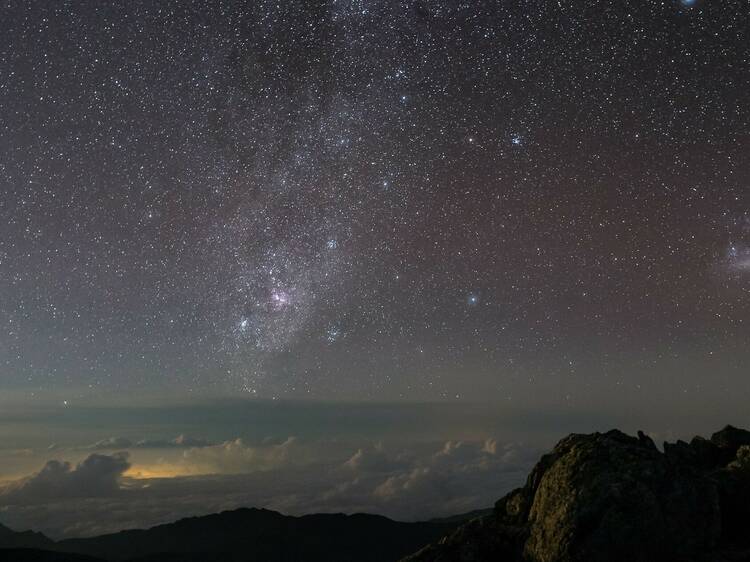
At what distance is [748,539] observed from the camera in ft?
73.5

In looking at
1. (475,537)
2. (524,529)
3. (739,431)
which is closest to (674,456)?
(524,529)

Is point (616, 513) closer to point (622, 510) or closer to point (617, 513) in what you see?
point (617, 513)

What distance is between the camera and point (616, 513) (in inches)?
817

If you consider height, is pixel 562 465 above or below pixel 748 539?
above

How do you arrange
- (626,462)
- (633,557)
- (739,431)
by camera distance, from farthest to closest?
1. (739,431)
2. (626,462)
3. (633,557)

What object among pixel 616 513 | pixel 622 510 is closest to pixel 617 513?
pixel 616 513

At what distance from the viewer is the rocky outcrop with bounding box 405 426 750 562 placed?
20.7 meters

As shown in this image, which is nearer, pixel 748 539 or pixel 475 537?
pixel 748 539

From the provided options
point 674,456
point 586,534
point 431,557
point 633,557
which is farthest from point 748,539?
point 431,557

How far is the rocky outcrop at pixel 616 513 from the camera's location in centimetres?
2069

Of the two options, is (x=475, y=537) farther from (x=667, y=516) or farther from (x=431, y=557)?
(x=667, y=516)

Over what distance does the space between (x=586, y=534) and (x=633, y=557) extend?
1.73 m

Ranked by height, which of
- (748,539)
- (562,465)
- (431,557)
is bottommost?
(431,557)

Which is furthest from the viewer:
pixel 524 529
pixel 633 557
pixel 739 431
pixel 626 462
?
pixel 739 431
